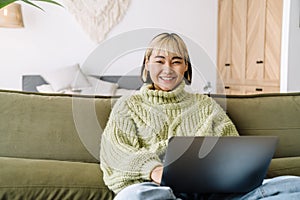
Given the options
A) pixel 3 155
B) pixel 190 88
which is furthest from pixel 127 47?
pixel 3 155

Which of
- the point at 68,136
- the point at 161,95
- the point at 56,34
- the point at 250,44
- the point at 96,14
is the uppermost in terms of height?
the point at 96,14

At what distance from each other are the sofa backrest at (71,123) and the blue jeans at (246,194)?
0.48 m

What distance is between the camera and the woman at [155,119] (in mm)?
1319

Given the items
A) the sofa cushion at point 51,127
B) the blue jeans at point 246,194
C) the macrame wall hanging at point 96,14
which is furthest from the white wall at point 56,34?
the blue jeans at point 246,194

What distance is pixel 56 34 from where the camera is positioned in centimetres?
446

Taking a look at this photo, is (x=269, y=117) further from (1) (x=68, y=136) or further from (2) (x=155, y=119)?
(1) (x=68, y=136)

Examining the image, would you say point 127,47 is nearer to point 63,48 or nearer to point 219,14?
point 63,48

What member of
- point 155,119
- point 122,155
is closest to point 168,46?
point 155,119

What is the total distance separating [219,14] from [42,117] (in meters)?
3.87

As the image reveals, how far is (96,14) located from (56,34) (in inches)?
19.7

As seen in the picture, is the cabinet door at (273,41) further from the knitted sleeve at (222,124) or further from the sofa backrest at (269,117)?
the knitted sleeve at (222,124)

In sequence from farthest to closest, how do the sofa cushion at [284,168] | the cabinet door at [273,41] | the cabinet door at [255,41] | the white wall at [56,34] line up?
the white wall at [56,34] < the cabinet door at [255,41] < the cabinet door at [273,41] < the sofa cushion at [284,168]

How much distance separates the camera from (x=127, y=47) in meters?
1.51

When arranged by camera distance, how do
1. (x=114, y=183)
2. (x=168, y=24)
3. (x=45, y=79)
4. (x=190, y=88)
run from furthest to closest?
(x=168, y=24) → (x=45, y=79) → (x=190, y=88) → (x=114, y=183)
